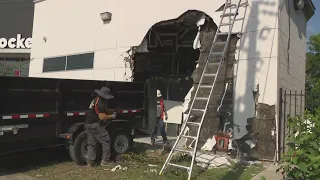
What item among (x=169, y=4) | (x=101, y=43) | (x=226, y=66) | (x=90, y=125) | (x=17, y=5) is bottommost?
(x=90, y=125)

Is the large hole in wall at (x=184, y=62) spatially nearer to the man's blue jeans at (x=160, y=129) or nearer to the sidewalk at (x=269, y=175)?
the man's blue jeans at (x=160, y=129)

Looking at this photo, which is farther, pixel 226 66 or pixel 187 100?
pixel 187 100

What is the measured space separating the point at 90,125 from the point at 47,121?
97cm

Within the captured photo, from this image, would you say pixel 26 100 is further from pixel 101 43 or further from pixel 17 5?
pixel 17 5

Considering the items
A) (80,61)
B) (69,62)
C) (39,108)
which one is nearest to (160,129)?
(39,108)

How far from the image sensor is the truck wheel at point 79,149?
8422 millimetres

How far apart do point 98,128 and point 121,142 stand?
1.35 meters

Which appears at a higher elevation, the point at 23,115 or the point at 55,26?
the point at 55,26

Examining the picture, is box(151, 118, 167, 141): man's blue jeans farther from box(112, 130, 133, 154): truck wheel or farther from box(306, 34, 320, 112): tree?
box(306, 34, 320, 112): tree

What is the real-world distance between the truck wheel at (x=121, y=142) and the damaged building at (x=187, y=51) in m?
1.83

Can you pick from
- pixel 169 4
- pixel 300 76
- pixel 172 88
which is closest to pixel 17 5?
pixel 172 88

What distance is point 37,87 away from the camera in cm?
778

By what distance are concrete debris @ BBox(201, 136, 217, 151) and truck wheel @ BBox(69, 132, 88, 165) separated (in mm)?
3346

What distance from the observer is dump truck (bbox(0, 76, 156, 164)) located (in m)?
7.29
